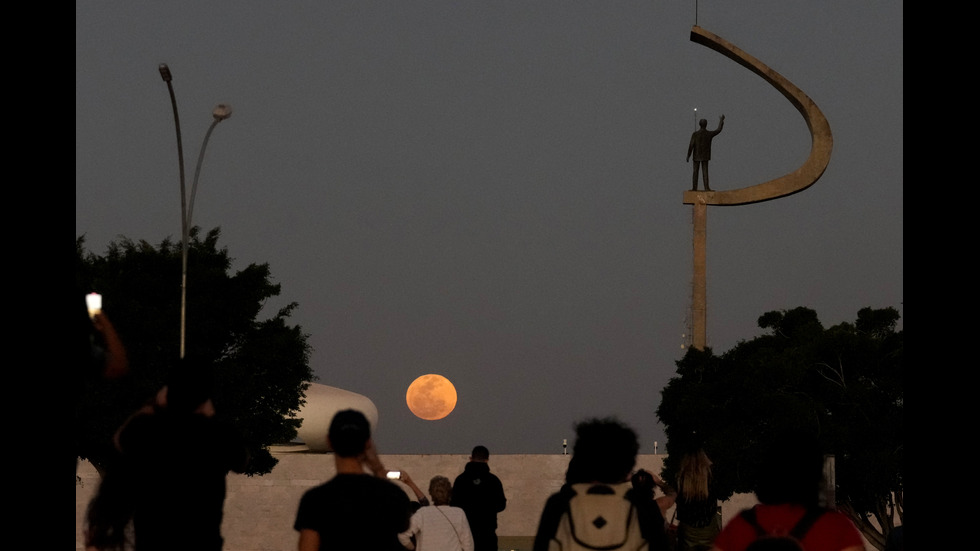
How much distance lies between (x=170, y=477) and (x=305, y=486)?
44997 millimetres

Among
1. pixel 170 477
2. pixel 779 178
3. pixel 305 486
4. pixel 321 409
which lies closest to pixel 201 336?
pixel 305 486

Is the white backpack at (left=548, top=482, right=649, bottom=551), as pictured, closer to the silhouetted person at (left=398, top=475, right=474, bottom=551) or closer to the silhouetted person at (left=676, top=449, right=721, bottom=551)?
the silhouetted person at (left=398, top=475, right=474, bottom=551)

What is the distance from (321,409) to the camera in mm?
59875

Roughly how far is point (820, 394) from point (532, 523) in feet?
60.8

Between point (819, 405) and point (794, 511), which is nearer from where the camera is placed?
point (794, 511)

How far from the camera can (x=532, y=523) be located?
164ft

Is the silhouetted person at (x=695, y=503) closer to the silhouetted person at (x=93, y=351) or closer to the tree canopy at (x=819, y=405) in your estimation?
the silhouetted person at (x=93, y=351)

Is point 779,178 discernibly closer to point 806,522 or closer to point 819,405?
point 819,405

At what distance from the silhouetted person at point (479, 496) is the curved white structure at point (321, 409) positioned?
136 feet

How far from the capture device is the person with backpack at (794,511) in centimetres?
568

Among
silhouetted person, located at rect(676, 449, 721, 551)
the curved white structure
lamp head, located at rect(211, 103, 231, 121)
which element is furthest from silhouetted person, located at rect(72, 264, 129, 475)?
the curved white structure

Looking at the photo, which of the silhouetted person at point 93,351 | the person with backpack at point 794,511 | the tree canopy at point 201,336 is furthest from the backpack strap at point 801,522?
the tree canopy at point 201,336
